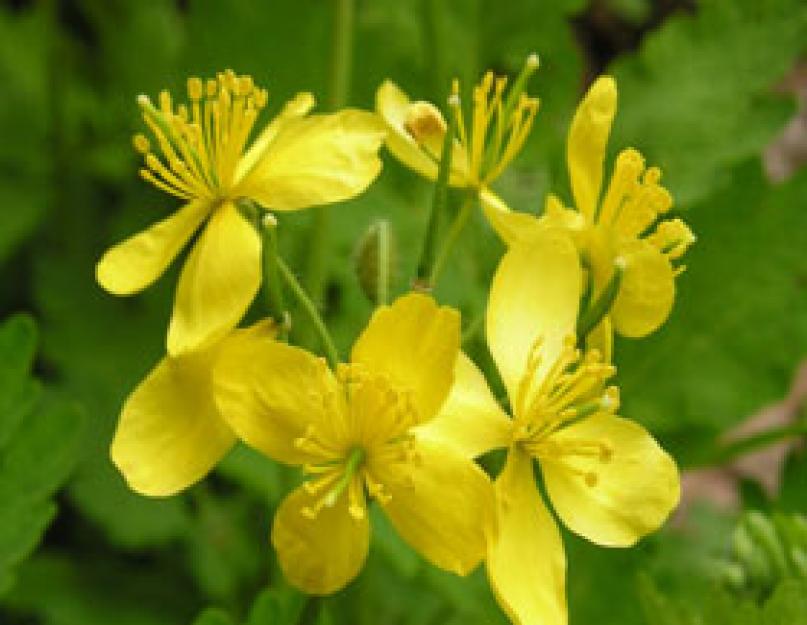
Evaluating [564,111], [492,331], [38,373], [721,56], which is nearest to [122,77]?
[38,373]

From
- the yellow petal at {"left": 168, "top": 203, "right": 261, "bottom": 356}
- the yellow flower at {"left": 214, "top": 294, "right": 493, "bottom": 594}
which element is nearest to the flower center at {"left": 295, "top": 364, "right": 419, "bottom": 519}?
the yellow flower at {"left": 214, "top": 294, "right": 493, "bottom": 594}

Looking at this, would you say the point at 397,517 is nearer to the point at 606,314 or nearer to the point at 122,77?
the point at 606,314

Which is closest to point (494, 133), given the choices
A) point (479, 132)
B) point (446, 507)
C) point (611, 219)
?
point (479, 132)

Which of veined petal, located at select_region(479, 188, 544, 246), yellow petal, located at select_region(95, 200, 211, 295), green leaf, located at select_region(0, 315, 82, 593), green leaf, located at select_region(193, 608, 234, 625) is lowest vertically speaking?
green leaf, located at select_region(193, 608, 234, 625)

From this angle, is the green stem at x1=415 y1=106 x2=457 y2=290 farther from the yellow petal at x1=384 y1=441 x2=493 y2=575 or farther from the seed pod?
the yellow petal at x1=384 y1=441 x2=493 y2=575

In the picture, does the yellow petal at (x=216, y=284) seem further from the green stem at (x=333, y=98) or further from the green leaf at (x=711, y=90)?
the green leaf at (x=711, y=90)

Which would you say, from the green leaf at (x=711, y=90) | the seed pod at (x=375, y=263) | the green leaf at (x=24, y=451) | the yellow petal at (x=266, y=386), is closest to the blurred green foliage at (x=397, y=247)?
the green leaf at (x=711, y=90)
